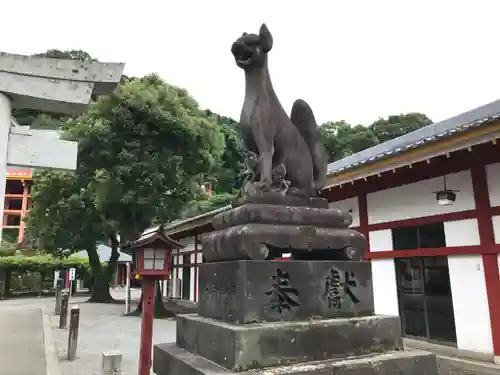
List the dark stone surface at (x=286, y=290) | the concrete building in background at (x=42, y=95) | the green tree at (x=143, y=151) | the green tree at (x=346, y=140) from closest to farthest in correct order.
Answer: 1. the dark stone surface at (x=286, y=290)
2. the concrete building in background at (x=42, y=95)
3. the green tree at (x=143, y=151)
4. the green tree at (x=346, y=140)

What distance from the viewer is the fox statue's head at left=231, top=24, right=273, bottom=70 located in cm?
368

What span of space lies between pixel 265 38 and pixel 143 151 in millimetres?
12261

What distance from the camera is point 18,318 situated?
50.9 ft

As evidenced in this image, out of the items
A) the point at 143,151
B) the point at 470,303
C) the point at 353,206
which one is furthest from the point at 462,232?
the point at 143,151

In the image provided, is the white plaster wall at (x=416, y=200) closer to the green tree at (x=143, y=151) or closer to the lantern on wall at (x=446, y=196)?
the lantern on wall at (x=446, y=196)

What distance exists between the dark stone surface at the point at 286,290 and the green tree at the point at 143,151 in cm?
1228

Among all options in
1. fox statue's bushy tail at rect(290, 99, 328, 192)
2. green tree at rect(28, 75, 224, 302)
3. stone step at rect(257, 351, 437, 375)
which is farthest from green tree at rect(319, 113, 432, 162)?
stone step at rect(257, 351, 437, 375)

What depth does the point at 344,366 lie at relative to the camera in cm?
282

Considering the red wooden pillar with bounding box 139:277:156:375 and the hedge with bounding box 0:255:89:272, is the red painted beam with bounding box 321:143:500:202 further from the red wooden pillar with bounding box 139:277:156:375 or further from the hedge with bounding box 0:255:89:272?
the hedge with bounding box 0:255:89:272

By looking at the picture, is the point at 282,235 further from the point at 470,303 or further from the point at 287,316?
the point at 470,303

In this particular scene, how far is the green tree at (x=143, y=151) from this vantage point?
15.0m

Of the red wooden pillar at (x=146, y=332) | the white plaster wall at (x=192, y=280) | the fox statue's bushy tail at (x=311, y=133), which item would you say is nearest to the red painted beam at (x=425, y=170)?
the fox statue's bushy tail at (x=311, y=133)

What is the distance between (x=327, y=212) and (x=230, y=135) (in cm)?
3899

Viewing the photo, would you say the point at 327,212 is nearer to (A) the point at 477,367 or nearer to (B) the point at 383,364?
(B) the point at 383,364
